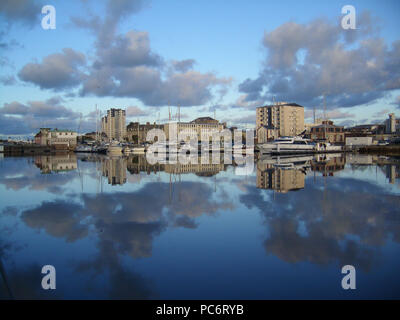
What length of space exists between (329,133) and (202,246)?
10941 centimetres

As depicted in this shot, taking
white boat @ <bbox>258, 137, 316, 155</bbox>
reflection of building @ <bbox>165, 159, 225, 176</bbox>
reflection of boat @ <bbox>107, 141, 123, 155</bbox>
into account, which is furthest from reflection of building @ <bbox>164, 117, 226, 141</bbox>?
reflection of building @ <bbox>165, 159, 225, 176</bbox>

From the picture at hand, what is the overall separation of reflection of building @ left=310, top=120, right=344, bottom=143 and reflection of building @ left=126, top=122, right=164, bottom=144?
261ft

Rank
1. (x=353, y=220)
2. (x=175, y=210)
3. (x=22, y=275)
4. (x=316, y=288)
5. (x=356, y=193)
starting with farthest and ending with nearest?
(x=356, y=193) < (x=175, y=210) < (x=353, y=220) < (x=22, y=275) < (x=316, y=288)

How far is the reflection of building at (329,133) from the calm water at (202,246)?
94845 millimetres

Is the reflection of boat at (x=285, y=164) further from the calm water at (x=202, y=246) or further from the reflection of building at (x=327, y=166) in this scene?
the calm water at (x=202, y=246)

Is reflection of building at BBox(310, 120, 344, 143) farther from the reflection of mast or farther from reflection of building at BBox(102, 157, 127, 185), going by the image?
the reflection of mast

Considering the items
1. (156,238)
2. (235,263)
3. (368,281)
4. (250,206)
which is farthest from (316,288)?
(250,206)

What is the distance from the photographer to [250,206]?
40.6 feet

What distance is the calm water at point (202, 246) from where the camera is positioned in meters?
5.50

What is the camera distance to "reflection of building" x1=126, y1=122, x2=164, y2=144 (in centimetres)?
16152

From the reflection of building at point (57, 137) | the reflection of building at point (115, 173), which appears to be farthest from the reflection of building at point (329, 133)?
the reflection of building at point (57, 137)

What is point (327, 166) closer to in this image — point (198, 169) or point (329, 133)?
point (198, 169)
